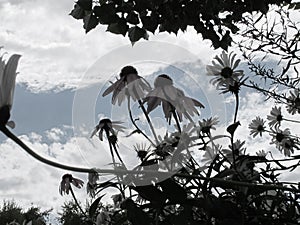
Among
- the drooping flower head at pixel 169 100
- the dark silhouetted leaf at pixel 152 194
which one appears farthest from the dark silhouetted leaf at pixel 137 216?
the drooping flower head at pixel 169 100

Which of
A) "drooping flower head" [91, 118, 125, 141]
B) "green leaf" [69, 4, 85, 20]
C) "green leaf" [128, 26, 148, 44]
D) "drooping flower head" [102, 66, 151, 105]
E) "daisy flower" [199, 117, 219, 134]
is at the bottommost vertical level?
"drooping flower head" [102, 66, 151, 105]

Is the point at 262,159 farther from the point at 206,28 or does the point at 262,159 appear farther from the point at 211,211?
the point at 206,28

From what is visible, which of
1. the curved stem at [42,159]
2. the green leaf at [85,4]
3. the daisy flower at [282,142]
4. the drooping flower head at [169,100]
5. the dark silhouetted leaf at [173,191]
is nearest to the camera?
the curved stem at [42,159]

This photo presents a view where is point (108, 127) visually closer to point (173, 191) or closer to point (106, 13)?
point (106, 13)

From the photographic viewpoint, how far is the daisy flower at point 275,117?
163 centimetres

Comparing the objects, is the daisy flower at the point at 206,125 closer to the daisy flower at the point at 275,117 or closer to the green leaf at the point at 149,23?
the green leaf at the point at 149,23

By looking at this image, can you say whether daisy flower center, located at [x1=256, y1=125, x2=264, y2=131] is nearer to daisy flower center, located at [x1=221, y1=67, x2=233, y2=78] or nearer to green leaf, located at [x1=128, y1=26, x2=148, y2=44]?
daisy flower center, located at [x1=221, y1=67, x2=233, y2=78]

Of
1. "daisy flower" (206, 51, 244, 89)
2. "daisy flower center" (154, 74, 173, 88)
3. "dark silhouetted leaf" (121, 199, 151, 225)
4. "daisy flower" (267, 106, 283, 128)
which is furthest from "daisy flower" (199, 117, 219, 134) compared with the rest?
"daisy flower" (267, 106, 283, 128)

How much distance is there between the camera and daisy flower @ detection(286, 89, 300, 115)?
1.15 m

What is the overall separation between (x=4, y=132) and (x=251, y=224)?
0.41 metres

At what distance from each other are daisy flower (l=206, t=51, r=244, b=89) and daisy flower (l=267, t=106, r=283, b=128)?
504mm

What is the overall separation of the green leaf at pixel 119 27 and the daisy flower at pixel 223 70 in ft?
0.76

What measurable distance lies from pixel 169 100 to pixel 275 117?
1.01 m

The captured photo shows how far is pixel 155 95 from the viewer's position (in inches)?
28.8
